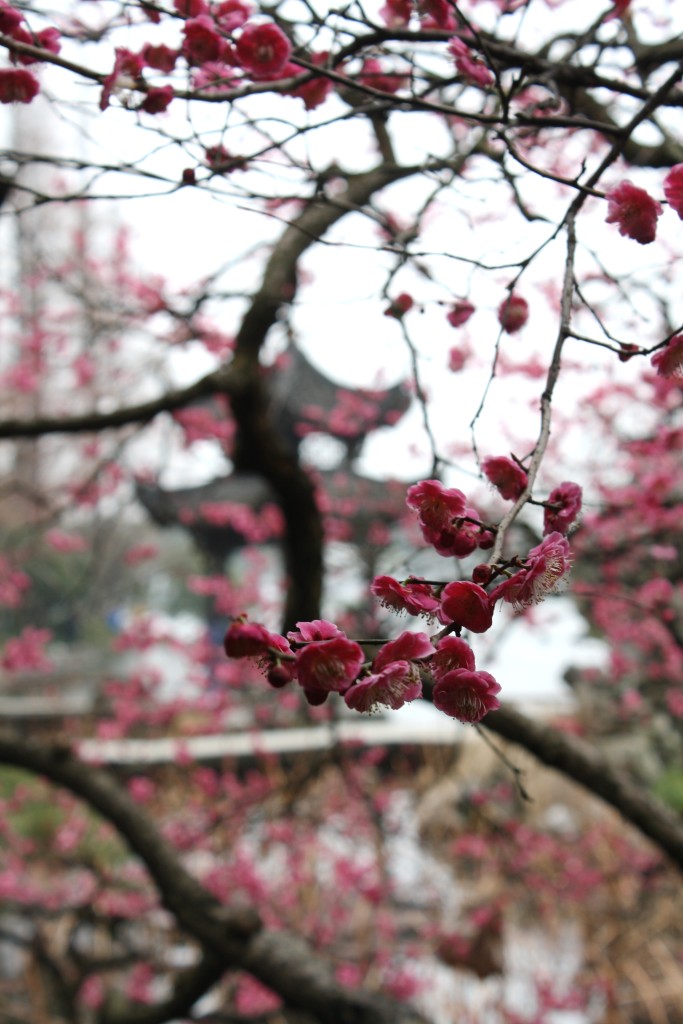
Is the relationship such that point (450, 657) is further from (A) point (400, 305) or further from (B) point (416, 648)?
(A) point (400, 305)

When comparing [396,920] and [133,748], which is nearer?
[396,920]

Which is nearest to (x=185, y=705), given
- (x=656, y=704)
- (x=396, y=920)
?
(x=396, y=920)

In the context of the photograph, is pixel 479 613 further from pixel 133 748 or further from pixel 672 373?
pixel 133 748

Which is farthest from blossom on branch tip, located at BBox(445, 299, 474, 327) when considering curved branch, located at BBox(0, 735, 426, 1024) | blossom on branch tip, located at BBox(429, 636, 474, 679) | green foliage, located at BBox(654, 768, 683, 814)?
green foliage, located at BBox(654, 768, 683, 814)

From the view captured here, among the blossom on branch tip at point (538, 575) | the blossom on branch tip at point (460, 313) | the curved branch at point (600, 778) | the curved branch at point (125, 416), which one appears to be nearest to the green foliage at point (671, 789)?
the curved branch at point (600, 778)

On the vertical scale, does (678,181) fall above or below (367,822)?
below

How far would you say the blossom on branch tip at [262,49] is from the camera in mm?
1070

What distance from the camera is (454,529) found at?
2.62 feet

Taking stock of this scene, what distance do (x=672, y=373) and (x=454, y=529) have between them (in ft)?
1.15

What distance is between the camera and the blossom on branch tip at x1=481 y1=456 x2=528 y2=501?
97 centimetres

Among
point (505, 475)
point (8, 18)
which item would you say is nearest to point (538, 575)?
point (505, 475)

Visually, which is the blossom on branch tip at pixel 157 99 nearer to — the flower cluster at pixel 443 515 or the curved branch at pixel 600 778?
the flower cluster at pixel 443 515

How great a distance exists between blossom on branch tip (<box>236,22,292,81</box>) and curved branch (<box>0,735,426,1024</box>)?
2134 millimetres

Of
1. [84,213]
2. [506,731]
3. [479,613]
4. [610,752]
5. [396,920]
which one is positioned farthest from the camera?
[84,213]
